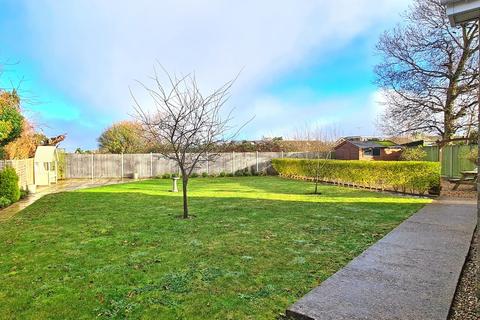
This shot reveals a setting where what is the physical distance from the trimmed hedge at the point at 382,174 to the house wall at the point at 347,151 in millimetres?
6467

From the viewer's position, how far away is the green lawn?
308 centimetres

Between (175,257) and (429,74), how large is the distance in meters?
15.7

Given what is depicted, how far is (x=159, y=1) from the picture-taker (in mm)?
9992

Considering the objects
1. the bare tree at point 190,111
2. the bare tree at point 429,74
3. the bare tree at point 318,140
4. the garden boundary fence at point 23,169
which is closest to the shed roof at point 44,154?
the garden boundary fence at point 23,169

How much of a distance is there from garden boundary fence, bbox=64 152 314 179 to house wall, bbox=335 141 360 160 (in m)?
3.26

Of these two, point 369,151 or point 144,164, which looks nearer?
point 144,164

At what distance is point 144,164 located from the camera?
21.2 m

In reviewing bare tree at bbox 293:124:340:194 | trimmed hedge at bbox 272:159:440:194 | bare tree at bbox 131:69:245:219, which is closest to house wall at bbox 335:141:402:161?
bare tree at bbox 293:124:340:194

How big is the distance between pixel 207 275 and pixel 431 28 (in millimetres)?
16395

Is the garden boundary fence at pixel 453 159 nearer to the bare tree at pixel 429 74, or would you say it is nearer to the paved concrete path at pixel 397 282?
the bare tree at pixel 429 74

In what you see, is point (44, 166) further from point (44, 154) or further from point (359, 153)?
point (359, 153)

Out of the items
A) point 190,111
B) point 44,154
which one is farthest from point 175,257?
point 44,154

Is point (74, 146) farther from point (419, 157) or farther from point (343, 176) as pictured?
point (419, 157)

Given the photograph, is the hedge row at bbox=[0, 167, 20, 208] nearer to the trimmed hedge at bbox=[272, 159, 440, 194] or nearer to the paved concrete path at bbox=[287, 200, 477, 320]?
the paved concrete path at bbox=[287, 200, 477, 320]
